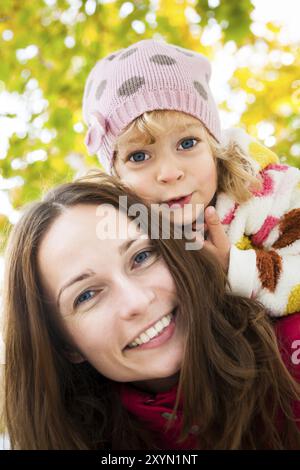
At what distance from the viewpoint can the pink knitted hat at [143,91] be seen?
2133 millimetres

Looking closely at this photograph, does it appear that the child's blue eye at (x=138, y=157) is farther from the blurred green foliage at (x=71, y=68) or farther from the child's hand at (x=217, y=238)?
the blurred green foliage at (x=71, y=68)

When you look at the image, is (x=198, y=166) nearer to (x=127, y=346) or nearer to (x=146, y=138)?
(x=146, y=138)

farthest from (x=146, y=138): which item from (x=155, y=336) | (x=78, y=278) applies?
(x=155, y=336)

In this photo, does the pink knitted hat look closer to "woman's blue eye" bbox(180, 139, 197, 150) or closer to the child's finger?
"woman's blue eye" bbox(180, 139, 197, 150)

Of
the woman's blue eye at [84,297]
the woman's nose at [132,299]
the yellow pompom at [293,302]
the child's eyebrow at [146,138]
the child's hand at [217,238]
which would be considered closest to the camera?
the woman's nose at [132,299]

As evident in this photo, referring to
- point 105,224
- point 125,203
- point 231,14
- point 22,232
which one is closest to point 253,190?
point 125,203

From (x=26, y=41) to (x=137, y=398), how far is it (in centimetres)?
300

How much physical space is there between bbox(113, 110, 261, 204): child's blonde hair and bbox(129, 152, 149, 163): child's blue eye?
0.22 ft

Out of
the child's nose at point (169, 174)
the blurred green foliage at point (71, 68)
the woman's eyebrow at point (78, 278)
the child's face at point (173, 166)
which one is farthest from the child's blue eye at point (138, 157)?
the blurred green foliage at point (71, 68)

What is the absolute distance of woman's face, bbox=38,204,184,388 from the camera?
152cm

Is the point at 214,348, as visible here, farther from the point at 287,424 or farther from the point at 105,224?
the point at 105,224

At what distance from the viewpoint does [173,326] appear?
62.5 inches

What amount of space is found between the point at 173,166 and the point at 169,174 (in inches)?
1.4

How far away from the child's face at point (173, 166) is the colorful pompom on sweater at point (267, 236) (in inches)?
5.7
